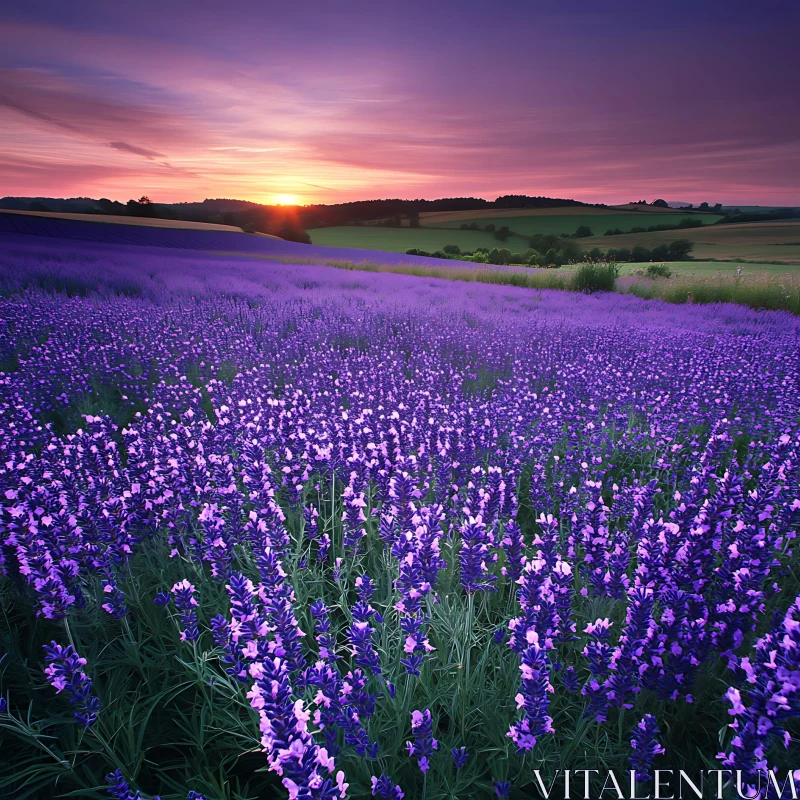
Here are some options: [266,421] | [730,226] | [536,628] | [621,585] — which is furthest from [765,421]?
[730,226]

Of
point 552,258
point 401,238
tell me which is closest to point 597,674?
point 552,258

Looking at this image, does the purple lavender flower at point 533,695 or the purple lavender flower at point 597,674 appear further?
the purple lavender flower at point 597,674

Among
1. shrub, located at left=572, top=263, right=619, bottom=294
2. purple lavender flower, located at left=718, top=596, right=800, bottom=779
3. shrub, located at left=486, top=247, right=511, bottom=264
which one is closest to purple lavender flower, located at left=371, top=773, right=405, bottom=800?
purple lavender flower, located at left=718, top=596, right=800, bottom=779

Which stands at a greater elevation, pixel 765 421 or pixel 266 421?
pixel 266 421

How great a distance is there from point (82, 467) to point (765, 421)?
4830 millimetres

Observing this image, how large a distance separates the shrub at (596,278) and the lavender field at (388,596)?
36.7 ft

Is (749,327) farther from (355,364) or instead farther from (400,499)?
(400,499)

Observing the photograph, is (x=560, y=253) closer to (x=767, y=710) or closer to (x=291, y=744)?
(x=767, y=710)

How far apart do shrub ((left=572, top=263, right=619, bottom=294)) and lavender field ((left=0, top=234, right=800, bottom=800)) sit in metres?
11.2

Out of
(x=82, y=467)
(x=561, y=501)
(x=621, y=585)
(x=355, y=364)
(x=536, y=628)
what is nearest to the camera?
(x=536, y=628)

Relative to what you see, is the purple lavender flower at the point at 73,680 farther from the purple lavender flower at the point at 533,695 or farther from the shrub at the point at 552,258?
the shrub at the point at 552,258

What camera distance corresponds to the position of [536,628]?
1278 millimetres

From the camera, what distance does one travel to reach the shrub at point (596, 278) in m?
14.2

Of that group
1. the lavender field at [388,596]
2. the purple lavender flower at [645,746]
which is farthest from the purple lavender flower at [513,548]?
the purple lavender flower at [645,746]
